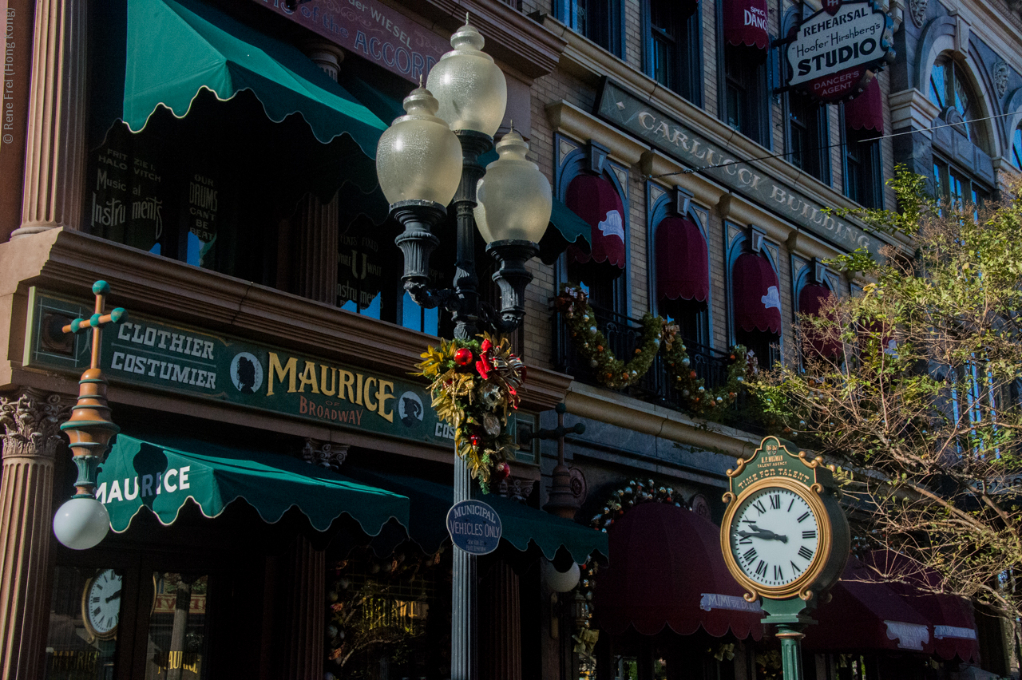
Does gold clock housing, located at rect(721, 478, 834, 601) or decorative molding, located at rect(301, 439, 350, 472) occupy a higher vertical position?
decorative molding, located at rect(301, 439, 350, 472)

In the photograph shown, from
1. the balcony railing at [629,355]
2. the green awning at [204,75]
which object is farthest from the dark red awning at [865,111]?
the green awning at [204,75]

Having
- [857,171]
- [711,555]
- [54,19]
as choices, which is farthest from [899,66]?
[54,19]

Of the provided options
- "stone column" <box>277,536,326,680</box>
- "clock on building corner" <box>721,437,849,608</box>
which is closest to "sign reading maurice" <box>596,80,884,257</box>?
"clock on building corner" <box>721,437,849,608</box>

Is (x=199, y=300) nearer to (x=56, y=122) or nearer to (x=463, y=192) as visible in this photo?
(x=56, y=122)

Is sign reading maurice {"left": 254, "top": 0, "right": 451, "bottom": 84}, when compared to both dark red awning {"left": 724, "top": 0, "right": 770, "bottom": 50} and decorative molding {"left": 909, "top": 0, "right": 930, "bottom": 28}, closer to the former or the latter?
dark red awning {"left": 724, "top": 0, "right": 770, "bottom": 50}

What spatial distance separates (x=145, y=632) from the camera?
10.1 metres

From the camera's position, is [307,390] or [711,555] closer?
[307,390]

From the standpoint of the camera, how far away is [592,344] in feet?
49.6

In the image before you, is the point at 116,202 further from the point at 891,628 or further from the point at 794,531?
the point at 891,628

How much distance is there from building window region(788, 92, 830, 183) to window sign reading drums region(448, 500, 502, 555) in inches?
663

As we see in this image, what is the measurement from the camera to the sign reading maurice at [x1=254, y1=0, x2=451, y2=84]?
1187 centimetres

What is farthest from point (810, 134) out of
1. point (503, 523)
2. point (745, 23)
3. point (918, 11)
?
point (503, 523)

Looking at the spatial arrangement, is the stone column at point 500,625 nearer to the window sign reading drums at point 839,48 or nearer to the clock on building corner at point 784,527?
the clock on building corner at point 784,527

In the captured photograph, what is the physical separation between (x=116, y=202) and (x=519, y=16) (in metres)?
6.21
